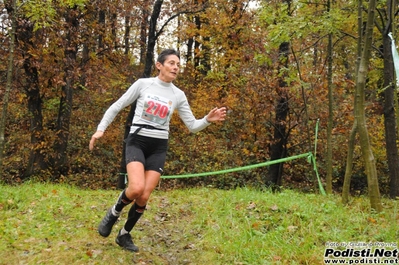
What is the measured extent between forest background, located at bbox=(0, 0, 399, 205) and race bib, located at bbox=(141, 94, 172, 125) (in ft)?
17.7

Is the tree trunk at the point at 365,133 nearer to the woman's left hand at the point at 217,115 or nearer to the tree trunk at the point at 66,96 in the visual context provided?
the woman's left hand at the point at 217,115

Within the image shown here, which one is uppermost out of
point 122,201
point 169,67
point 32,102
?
point 169,67

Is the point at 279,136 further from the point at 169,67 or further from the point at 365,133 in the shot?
the point at 169,67

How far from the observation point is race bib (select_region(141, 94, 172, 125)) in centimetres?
452

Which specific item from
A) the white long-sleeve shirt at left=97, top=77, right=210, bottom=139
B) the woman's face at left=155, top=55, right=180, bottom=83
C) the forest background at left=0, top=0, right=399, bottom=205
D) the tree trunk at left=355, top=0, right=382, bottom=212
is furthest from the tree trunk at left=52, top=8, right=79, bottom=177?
the tree trunk at left=355, top=0, right=382, bottom=212

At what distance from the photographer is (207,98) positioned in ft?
49.8

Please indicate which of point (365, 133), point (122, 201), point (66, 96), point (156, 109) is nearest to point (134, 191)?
point (122, 201)

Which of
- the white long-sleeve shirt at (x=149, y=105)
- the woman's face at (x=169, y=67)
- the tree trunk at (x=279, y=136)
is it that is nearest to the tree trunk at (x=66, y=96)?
the tree trunk at (x=279, y=136)

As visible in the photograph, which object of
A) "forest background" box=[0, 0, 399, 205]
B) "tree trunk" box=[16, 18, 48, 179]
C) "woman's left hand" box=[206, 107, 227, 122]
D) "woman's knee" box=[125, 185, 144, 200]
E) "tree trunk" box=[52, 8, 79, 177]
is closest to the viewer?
"woman's knee" box=[125, 185, 144, 200]

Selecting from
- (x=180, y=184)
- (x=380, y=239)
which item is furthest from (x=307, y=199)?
(x=180, y=184)

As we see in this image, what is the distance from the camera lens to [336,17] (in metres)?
7.73

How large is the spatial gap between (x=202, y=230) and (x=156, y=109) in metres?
2.21

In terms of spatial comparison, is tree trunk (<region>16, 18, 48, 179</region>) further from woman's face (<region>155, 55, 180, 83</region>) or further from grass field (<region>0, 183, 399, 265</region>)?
woman's face (<region>155, 55, 180, 83</region>)

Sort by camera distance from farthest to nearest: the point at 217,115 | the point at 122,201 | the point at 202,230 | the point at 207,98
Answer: the point at 207,98 < the point at 202,230 < the point at 217,115 < the point at 122,201
